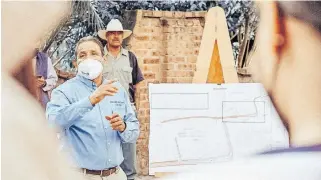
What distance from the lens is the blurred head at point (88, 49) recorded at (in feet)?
8.21

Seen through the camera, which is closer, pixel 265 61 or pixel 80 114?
pixel 80 114

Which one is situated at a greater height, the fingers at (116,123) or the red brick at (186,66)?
the red brick at (186,66)

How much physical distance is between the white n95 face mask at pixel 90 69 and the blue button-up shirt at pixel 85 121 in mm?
25

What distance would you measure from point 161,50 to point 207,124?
453 millimetres

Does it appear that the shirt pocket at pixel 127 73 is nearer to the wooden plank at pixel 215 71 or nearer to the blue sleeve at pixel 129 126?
the blue sleeve at pixel 129 126

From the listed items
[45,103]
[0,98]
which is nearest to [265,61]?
[45,103]

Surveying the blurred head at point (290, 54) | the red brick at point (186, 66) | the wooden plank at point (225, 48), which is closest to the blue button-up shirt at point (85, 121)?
the red brick at point (186, 66)

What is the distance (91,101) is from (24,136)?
39cm

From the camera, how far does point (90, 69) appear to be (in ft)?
8.15

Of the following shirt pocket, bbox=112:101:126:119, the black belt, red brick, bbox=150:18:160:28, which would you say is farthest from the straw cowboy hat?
the black belt

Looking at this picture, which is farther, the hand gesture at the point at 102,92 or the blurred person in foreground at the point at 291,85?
the blurred person in foreground at the point at 291,85

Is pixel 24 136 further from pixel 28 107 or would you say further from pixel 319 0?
pixel 319 0

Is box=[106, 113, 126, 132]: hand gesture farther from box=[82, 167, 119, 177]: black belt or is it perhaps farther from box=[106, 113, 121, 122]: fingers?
box=[82, 167, 119, 177]: black belt

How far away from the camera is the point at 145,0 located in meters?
2.56
